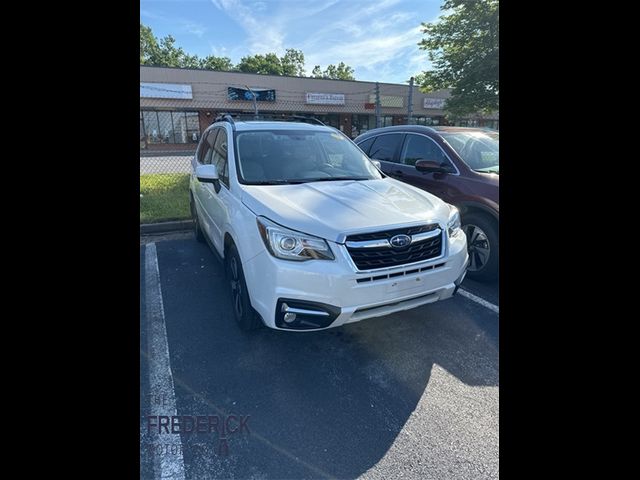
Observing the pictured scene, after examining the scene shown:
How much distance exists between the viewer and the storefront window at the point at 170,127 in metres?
24.7

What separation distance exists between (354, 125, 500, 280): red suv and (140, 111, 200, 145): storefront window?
76.7 feet

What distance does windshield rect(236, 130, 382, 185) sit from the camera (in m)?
3.25

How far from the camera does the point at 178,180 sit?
9.91 metres

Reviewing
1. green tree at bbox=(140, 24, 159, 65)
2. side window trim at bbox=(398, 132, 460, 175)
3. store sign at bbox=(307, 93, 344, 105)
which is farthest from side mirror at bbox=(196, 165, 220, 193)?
green tree at bbox=(140, 24, 159, 65)

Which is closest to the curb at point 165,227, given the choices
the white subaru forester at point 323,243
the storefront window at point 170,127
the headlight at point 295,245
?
the white subaru forester at point 323,243

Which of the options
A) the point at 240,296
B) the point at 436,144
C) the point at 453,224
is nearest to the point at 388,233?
the point at 453,224

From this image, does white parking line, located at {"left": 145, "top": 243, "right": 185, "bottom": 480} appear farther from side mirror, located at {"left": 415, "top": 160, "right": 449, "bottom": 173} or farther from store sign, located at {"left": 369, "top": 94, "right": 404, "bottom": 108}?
store sign, located at {"left": 369, "top": 94, "right": 404, "bottom": 108}

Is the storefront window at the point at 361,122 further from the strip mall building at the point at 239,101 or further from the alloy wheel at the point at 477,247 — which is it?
the alloy wheel at the point at 477,247

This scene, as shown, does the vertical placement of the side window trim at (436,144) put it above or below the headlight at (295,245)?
above

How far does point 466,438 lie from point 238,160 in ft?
9.38
